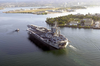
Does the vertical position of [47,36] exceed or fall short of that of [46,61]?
it exceeds it

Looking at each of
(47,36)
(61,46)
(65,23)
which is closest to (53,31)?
(47,36)

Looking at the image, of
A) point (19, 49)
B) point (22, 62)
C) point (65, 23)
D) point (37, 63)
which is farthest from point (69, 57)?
point (65, 23)

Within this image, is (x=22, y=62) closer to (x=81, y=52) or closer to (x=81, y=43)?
(x=81, y=52)

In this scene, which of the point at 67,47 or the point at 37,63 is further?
the point at 67,47

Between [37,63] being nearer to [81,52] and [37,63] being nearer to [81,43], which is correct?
[81,52]

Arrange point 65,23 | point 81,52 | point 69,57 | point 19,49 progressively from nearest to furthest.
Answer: point 69,57 < point 81,52 < point 19,49 < point 65,23

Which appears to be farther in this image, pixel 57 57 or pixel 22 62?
pixel 57 57

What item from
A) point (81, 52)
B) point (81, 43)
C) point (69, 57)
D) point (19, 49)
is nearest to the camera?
point (69, 57)

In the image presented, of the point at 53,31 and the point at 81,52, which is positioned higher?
the point at 53,31

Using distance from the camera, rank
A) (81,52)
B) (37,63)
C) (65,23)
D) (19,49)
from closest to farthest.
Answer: (37,63) < (81,52) < (19,49) < (65,23)
